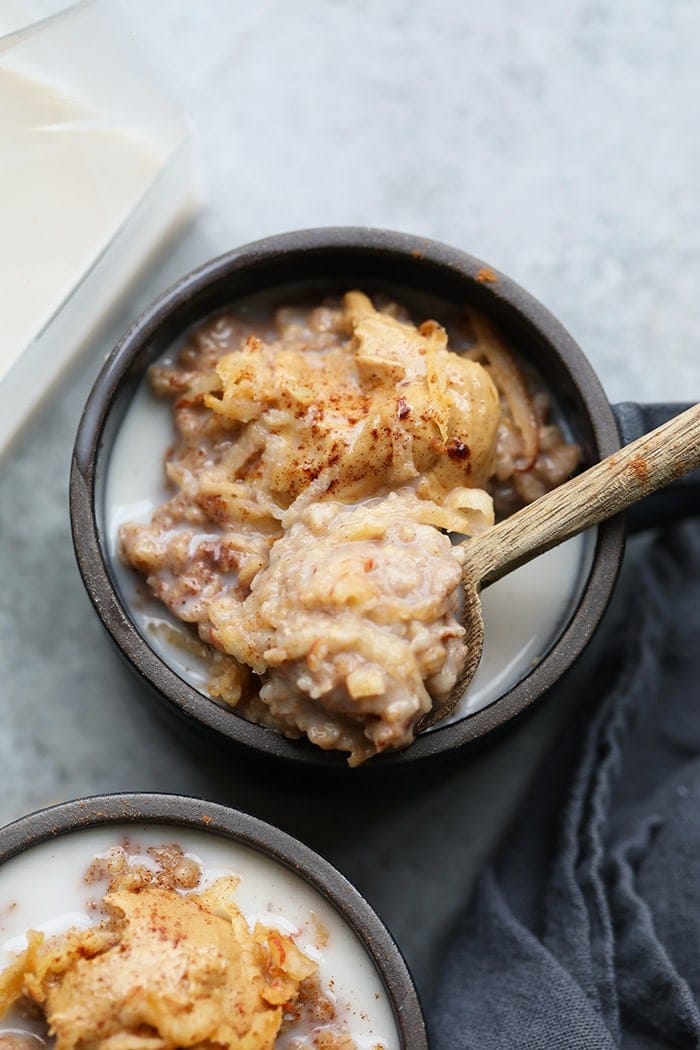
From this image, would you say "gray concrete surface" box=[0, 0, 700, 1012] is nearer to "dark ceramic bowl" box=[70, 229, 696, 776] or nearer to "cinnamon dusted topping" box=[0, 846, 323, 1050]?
"dark ceramic bowl" box=[70, 229, 696, 776]

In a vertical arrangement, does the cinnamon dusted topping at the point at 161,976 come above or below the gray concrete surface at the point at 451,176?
below

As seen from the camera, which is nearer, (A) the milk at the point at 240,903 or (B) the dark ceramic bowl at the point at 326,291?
(A) the milk at the point at 240,903

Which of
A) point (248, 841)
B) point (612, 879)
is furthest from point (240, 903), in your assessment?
point (612, 879)

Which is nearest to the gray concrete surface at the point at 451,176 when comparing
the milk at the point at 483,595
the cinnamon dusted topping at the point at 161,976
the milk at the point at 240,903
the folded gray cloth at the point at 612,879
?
the folded gray cloth at the point at 612,879

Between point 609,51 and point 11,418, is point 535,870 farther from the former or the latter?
point 609,51

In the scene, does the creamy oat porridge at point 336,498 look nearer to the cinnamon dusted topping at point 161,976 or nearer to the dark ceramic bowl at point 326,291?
the dark ceramic bowl at point 326,291

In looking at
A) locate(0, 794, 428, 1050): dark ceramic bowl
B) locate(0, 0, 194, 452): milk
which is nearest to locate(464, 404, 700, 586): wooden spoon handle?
locate(0, 794, 428, 1050): dark ceramic bowl
